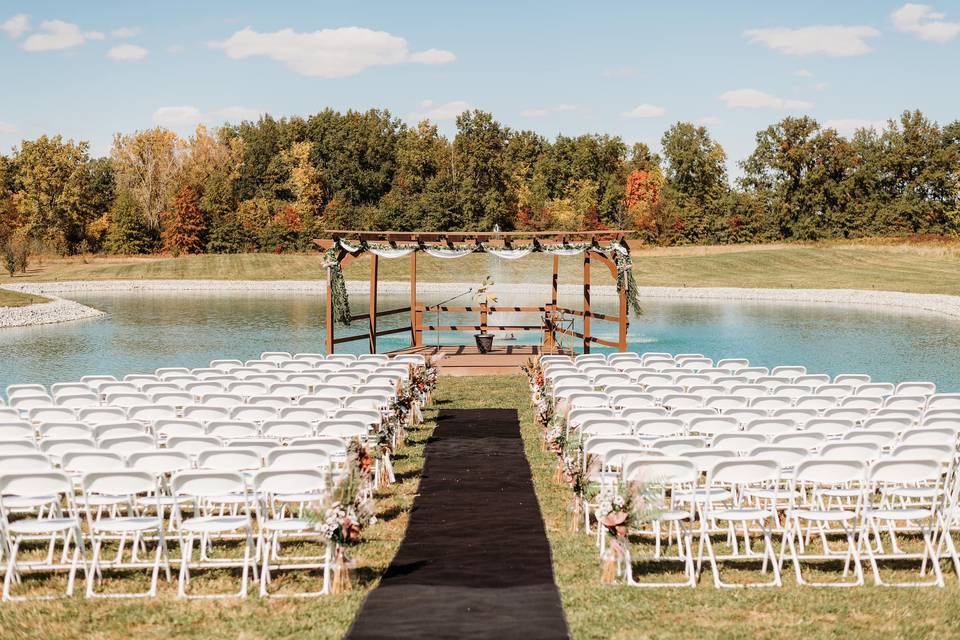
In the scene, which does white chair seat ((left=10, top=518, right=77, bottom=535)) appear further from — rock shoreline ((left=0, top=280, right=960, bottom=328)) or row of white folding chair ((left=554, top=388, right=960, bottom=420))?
rock shoreline ((left=0, top=280, right=960, bottom=328))

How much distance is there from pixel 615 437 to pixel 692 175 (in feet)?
244

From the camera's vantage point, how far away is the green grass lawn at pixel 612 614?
549 cm

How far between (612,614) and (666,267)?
195 feet

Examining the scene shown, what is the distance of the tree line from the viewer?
238ft

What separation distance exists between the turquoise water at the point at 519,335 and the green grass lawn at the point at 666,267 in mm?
13933

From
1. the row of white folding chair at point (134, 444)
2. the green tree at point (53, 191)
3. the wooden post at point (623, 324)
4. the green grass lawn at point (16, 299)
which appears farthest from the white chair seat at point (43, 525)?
the green tree at point (53, 191)

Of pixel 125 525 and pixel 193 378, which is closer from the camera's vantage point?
pixel 125 525

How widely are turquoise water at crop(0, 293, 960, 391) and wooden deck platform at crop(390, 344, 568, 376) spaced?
3.75m

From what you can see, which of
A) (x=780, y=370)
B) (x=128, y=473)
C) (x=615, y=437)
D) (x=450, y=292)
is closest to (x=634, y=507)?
(x=615, y=437)

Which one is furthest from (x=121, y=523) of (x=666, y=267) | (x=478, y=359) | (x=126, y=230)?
(x=126, y=230)

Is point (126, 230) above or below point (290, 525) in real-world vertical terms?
above

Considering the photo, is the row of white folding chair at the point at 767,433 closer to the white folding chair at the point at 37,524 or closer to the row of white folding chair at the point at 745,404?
the row of white folding chair at the point at 745,404

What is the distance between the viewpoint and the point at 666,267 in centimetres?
6372

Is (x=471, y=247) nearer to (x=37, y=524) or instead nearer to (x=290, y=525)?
(x=290, y=525)
